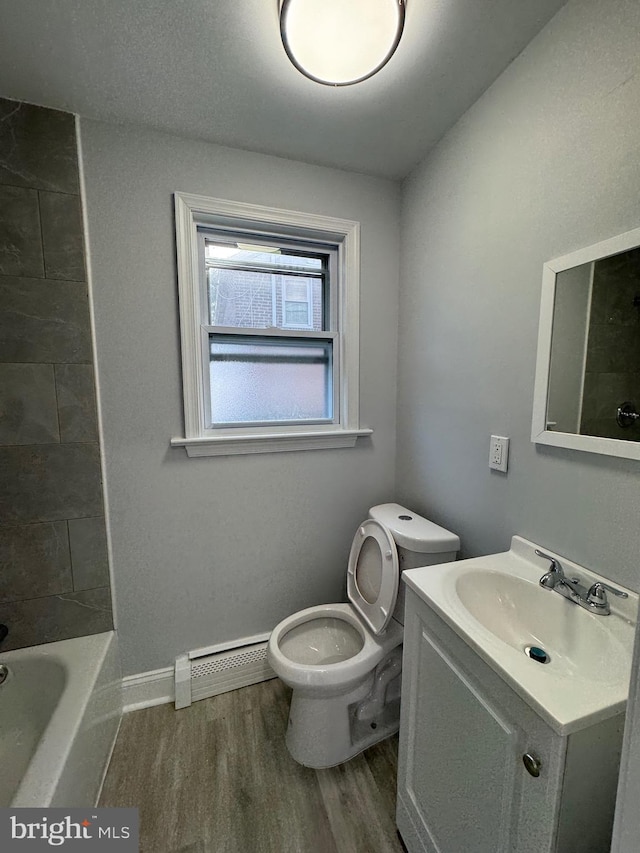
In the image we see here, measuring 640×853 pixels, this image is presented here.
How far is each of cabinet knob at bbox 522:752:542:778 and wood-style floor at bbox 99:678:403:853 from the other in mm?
812

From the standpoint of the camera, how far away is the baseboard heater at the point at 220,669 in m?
1.52

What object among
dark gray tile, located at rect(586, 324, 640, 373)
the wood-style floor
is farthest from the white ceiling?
the wood-style floor

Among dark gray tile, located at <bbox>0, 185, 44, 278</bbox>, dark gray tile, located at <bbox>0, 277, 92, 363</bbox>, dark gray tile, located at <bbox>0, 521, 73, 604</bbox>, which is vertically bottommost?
dark gray tile, located at <bbox>0, 521, 73, 604</bbox>

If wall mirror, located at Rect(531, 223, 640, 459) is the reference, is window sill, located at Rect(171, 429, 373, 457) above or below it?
below

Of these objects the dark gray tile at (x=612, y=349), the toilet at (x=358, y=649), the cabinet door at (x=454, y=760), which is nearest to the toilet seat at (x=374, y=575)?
the toilet at (x=358, y=649)

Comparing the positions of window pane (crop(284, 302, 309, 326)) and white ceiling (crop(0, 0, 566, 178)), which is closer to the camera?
white ceiling (crop(0, 0, 566, 178))

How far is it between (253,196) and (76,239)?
2.41 ft

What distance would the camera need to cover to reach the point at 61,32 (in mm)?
987

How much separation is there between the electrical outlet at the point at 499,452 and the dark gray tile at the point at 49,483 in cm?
155

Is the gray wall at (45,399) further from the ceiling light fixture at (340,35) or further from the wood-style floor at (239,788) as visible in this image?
the ceiling light fixture at (340,35)

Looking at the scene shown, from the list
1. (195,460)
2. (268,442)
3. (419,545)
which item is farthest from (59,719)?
(419,545)

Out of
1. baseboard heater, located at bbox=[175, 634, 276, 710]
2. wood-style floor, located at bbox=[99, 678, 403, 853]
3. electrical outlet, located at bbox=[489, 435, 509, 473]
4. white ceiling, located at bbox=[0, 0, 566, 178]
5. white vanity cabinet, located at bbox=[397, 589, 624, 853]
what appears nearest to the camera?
white vanity cabinet, located at bbox=[397, 589, 624, 853]

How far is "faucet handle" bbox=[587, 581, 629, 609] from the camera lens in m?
0.85

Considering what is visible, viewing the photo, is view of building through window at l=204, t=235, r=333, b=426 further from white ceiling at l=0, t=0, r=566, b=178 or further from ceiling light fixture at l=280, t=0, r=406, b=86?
ceiling light fixture at l=280, t=0, r=406, b=86
